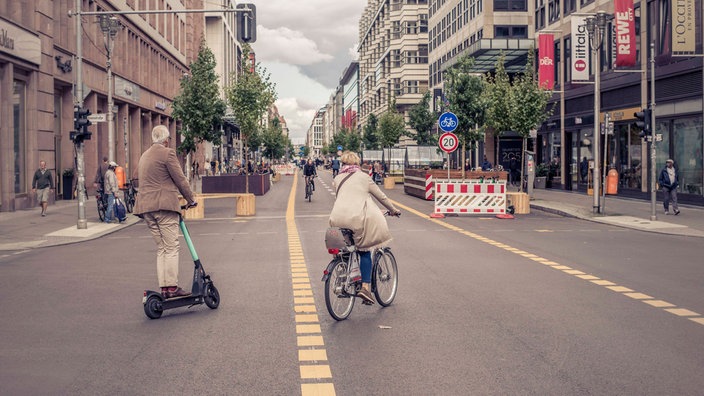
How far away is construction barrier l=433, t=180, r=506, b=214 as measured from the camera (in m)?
23.9

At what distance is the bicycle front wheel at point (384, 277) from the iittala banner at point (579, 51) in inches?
1056

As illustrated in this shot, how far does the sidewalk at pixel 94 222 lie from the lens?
17.8 m

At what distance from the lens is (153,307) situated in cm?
796

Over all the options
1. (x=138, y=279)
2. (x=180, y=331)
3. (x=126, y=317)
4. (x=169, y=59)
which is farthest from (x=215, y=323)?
(x=169, y=59)

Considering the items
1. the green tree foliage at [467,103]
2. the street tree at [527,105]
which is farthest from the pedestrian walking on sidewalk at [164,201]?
the green tree foliage at [467,103]

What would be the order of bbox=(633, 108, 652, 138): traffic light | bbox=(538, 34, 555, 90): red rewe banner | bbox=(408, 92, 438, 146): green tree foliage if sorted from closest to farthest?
bbox=(633, 108, 652, 138): traffic light
bbox=(538, 34, 555, 90): red rewe banner
bbox=(408, 92, 438, 146): green tree foliage

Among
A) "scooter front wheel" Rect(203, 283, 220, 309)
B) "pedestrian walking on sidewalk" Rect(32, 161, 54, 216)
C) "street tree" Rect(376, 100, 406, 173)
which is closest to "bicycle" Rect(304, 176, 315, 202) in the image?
"pedestrian walking on sidewalk" Rect(32, 161, 54, 216)

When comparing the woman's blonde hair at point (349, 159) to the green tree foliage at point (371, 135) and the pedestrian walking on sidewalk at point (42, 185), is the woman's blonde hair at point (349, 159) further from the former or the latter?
the green tree foliage at point (371, 135)

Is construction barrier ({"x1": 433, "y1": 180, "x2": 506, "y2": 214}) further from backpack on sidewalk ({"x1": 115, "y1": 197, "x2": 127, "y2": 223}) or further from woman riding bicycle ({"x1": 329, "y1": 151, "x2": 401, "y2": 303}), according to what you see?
woman riding bicycle ({"x1": 329, "y1": 151, "x2": 401, "y2": 303})

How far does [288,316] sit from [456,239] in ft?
29.5

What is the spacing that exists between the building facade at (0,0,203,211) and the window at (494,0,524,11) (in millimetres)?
23771

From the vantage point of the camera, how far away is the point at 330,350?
6559 millimetres

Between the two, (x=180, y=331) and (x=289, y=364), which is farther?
(x=180, y=331)

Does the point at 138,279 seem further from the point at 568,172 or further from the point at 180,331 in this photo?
the point at 568,172
